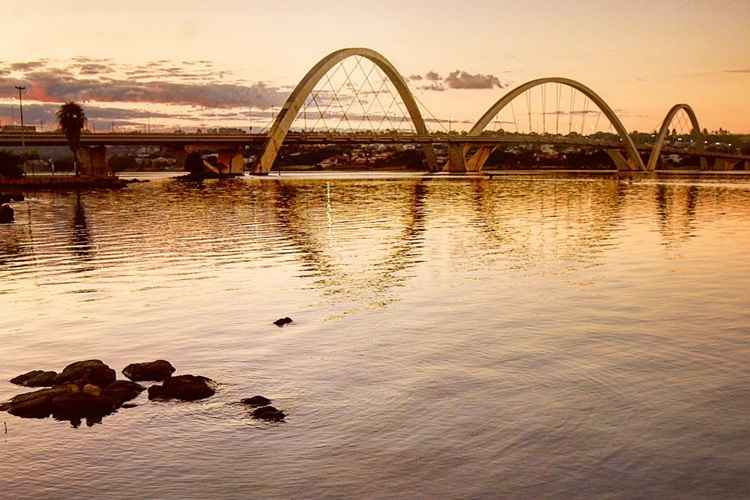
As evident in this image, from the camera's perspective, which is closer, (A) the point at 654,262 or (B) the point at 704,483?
(B) the point at 704,483

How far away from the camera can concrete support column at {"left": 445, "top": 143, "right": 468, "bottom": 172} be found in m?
172

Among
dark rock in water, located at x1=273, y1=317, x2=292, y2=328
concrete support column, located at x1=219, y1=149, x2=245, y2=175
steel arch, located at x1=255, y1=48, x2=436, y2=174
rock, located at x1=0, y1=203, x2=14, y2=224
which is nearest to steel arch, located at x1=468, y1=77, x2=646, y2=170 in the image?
steel arch, located at x1=255, y1=48, x2=436, y2=174

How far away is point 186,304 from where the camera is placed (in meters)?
26.7

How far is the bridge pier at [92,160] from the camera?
134 meters

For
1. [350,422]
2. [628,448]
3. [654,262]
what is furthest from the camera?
[654,262]

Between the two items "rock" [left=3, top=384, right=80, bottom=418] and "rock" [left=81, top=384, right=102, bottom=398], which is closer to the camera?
"rock" [left=3, top=384, right=80, bottom=418]

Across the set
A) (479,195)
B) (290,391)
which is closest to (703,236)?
(290,391)

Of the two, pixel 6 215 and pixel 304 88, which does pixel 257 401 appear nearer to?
pixel 6 215

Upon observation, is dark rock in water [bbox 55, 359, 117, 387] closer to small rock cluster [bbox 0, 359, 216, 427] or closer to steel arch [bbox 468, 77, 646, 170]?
small rock cluster [bbox 0, 359, 216, 427]

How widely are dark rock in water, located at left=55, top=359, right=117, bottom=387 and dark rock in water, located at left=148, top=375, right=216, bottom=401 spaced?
3.21 ft

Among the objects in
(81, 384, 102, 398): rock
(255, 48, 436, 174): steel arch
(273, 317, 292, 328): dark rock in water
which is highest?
(255, 48, 436, 174): steel arch

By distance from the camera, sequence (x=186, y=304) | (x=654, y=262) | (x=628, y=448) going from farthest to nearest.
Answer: (x=654, y=262) < (x=186, y=304) < (x=628, y=448)

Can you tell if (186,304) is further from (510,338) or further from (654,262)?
(654,262)

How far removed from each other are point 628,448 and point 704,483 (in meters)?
1.54
